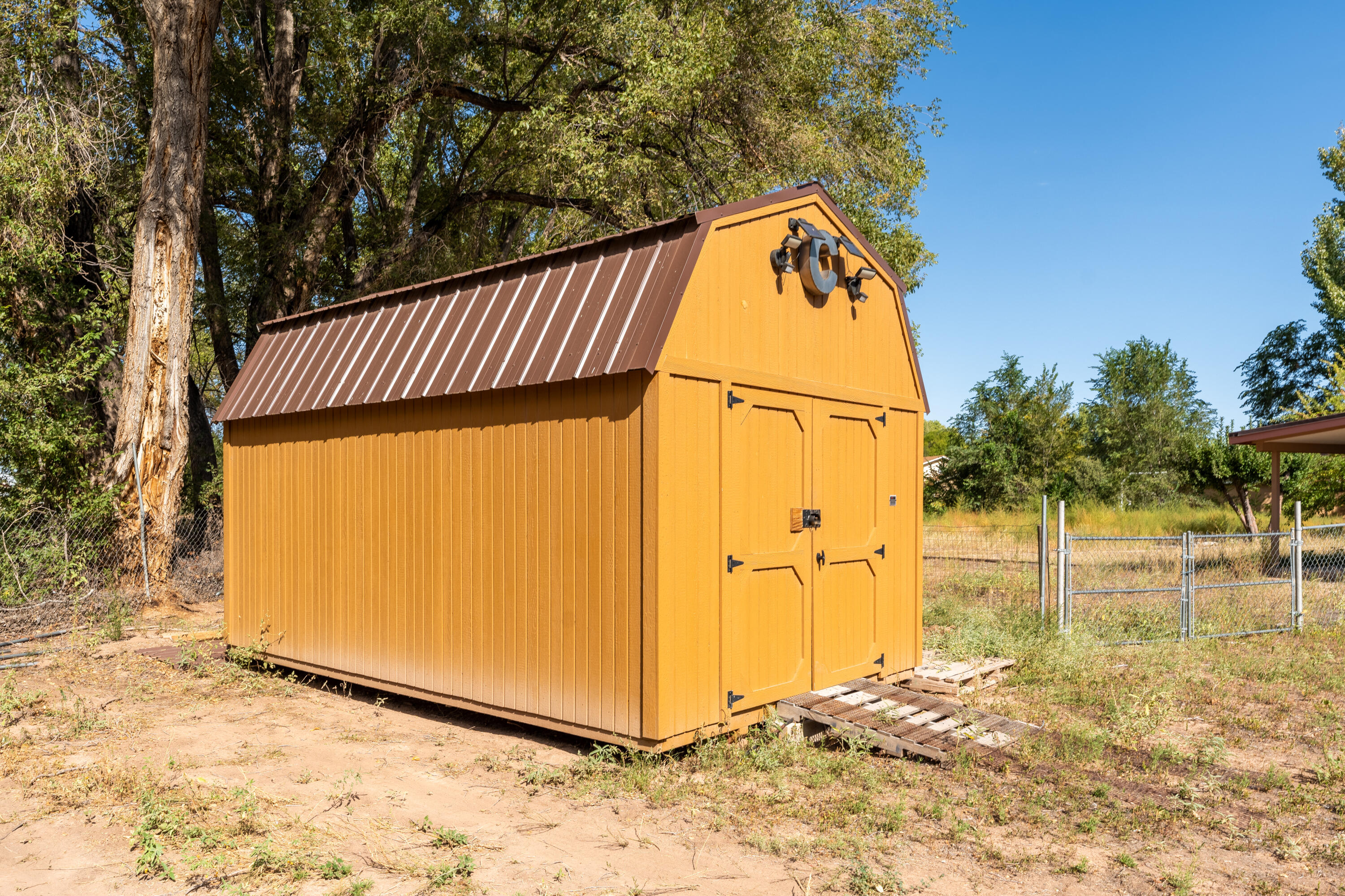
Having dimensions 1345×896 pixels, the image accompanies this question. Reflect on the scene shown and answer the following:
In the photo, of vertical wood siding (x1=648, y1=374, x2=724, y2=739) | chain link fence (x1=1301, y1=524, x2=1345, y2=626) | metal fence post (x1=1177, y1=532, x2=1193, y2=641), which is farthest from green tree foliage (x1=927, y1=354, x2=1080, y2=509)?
vertical wood siding (x1=648, y1=374, x2=724, y2=739)

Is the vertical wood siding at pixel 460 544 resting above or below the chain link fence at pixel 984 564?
above

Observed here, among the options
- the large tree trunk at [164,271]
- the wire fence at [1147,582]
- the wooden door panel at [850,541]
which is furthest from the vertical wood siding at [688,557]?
the large tree trunk at [164,271]

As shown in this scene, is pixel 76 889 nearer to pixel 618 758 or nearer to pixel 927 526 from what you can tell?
pixel 618 758

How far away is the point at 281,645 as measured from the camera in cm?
833

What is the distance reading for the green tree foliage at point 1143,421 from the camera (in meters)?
33.9

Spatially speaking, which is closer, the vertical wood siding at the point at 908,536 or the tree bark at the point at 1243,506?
the vertical wood siding at the point at 908,536

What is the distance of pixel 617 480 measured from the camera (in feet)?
18.3

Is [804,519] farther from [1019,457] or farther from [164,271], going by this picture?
[1019,457]

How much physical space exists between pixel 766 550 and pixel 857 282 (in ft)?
7.92

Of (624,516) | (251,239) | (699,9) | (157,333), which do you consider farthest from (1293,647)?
(251,239)

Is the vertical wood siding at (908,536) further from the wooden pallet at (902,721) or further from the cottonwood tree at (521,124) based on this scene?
the cottonwood tree at (521,124)

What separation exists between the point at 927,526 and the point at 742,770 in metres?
15.8

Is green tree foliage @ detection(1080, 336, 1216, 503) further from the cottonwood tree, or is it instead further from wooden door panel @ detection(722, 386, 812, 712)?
wooden door panel @ detection(722, 386, 812, 712)

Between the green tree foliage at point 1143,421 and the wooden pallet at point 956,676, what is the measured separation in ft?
91.1
